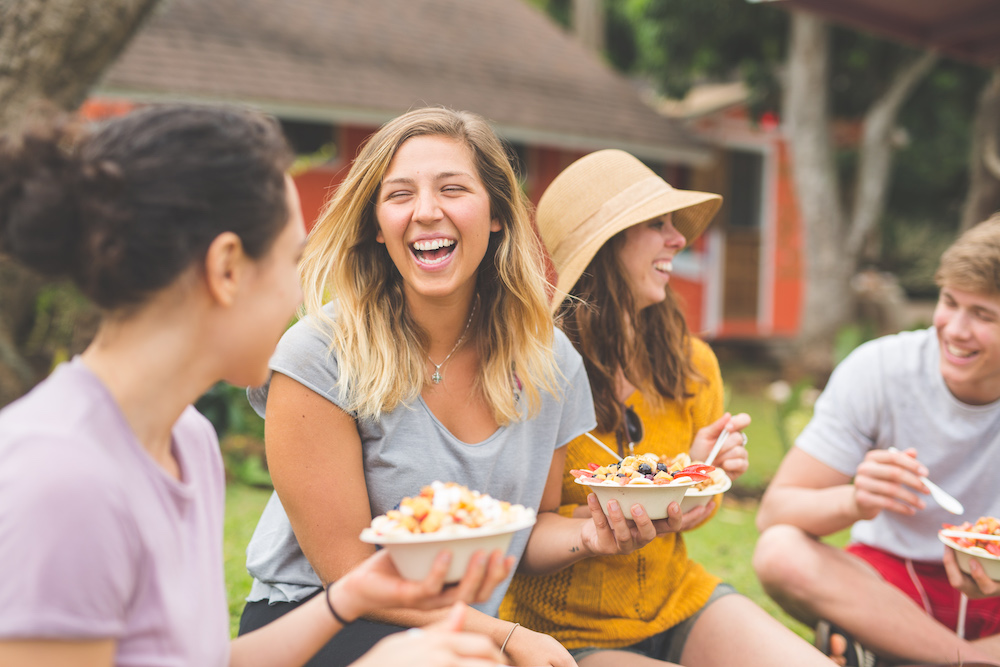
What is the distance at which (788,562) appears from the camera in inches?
119

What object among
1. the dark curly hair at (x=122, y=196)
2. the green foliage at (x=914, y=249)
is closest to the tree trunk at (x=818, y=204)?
the green foliage at (x=914, y=249)

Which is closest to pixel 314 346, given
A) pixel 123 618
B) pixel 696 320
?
pixel 123 618

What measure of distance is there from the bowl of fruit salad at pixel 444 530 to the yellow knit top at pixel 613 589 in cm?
108

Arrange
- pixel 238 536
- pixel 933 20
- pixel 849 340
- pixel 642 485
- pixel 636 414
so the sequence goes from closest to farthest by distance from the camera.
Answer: pixel 642 485 < pixel 636 414 < pixel 238 536 < pixel 933 20 < pixel 849 340

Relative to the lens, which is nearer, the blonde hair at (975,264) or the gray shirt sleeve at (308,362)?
the gray shirt sleeve at (308,362)

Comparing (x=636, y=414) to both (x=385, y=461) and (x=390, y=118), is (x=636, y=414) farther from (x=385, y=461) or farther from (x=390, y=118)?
(x=390, y=118)

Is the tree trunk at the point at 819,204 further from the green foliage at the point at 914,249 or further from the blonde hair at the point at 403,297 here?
the blonde hair at the point at 403,297

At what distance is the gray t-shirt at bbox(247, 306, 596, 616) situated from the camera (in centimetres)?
220

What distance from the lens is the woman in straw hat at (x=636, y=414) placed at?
2621 millimetres

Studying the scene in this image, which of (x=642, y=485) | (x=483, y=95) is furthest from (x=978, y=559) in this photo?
(x=483, y=95)

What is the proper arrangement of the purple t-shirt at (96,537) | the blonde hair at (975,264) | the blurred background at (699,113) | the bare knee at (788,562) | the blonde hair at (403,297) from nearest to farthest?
the purple t-shirt at (96,537) → the blonde hair at (403,297) → the blonde hair at (975,264) → the bare knee at (788,562) → the blurred background at (699,113)

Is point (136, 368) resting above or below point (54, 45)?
below

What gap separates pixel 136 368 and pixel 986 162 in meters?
7.58

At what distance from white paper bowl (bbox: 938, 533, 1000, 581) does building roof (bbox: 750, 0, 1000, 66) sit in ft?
15.0
